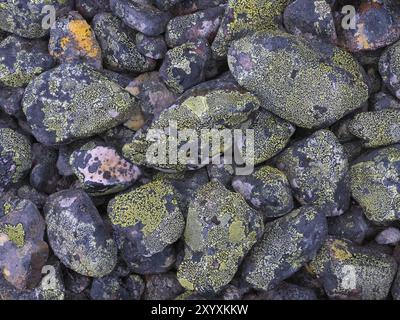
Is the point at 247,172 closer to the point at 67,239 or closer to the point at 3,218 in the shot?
the point at 67,239

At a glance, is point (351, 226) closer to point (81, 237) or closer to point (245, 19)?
point (245, 19)

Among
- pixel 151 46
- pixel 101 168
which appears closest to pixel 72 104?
pixel 101 168

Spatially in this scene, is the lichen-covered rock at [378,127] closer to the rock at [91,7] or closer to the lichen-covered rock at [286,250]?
the lichen-covered rock at [286,250]

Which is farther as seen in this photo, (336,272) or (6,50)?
(6,50)

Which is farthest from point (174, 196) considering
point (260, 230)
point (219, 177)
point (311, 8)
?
point (311, 8)

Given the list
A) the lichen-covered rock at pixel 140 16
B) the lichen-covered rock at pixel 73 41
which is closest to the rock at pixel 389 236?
the lichen-covered rock at pixel 140 16
